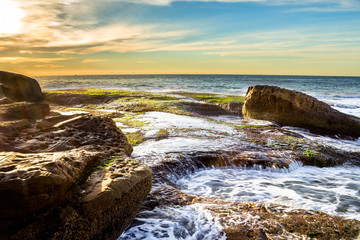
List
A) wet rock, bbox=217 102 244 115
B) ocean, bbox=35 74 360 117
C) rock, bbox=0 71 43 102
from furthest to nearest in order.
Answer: ocean, bbox=35 74 360 117
wet rock, bbox=217 102 244 115
rock, bbox=0 71 43 102

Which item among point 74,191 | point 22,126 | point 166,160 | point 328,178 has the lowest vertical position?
point 328,178

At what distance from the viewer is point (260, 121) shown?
1449 cm

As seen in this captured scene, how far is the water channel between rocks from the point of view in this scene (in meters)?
4.03

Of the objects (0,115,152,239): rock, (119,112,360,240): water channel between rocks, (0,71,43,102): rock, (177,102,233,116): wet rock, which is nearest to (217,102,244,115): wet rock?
(177,102,233,116): wet rock

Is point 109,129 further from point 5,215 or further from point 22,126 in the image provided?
point 5,215

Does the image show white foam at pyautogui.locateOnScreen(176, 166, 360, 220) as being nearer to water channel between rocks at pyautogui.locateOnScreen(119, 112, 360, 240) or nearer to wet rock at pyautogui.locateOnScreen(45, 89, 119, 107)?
water channel between rocks at pyautogui.locateOnScreen(119, 112, 360, 240)

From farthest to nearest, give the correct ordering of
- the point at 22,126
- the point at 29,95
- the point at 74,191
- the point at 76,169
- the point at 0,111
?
the point at 29,95
the point at 0,111
the point at 22,126
the point at 76,169
the point at 74,191

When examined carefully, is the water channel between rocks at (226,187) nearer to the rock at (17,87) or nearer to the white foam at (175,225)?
the white foam at (175,225)

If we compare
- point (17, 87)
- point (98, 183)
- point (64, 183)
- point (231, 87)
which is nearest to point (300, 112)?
point (98, 183)

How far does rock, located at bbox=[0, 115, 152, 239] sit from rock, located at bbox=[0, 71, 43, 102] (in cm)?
1548

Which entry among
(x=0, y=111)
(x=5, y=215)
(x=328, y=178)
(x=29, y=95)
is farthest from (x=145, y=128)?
(x=29, y=95)

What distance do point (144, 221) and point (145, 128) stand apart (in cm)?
707

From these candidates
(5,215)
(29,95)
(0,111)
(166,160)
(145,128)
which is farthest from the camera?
(29,95)

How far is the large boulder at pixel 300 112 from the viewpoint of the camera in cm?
1291
